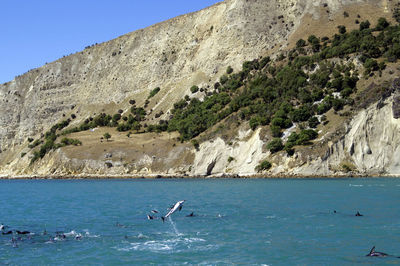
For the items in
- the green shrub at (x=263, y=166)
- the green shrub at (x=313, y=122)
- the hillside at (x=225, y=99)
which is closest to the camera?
the hillside at (x=225, y=99)

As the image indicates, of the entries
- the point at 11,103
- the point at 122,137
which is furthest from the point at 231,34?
the point at 11,103

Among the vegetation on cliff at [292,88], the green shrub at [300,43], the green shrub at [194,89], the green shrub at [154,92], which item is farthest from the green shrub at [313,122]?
the green shrub at [154,92]

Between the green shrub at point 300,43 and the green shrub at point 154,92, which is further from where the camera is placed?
the green shrub at point 154,92

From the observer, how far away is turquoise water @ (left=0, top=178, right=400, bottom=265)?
723 inches

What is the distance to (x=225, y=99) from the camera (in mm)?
91000

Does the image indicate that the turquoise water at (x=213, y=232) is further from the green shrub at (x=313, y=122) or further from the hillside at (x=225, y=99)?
the green shrub at (x=313, y=122)

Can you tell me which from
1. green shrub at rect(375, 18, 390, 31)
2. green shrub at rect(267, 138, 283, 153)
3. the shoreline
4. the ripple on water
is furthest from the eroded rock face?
the ripple on water

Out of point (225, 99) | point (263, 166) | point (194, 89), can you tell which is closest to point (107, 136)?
point (194, 89)

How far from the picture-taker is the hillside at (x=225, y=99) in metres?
67.6

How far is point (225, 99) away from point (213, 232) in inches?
2696

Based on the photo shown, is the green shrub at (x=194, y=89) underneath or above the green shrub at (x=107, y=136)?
above

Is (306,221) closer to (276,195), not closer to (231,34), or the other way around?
(276,195)

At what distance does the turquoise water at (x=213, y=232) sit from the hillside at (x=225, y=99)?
3145 cm

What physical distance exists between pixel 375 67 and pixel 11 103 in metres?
105
